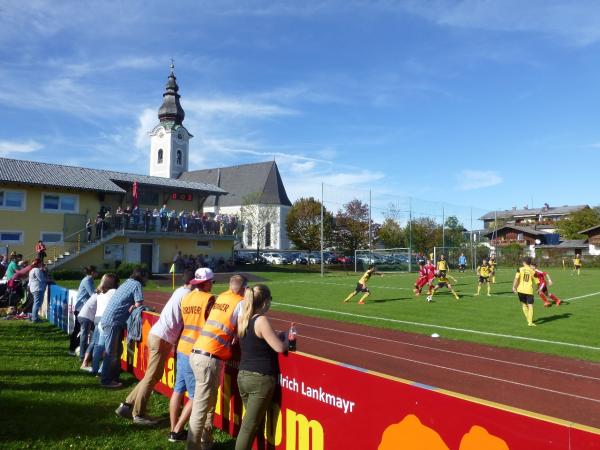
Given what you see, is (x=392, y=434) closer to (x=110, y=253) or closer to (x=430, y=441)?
(x=430, y=441)

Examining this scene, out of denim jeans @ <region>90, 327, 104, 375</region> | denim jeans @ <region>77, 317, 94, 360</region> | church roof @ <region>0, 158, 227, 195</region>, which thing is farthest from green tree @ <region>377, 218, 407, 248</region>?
denim jeans @ <region>90, 327, 104, 375</region>

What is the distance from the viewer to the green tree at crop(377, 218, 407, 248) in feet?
189

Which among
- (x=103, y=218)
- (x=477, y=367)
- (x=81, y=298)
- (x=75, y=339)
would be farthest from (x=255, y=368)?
(x=103, y=218)

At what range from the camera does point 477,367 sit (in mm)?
9508

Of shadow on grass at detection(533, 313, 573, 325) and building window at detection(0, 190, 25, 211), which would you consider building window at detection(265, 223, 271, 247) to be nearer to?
building window at detection(0, 190, 25, 211)

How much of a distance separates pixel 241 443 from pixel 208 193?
37969 millimetres

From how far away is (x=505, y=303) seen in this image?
1914 cm

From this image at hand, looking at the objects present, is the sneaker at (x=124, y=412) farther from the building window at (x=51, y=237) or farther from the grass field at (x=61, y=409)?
the building window at (x=51, y=237)

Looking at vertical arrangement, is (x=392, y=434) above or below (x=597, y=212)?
below

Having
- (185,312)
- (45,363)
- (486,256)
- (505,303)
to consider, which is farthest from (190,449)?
(486,256)

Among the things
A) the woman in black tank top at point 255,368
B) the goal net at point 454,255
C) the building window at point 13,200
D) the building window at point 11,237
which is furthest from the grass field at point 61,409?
the goal net at point 454,255

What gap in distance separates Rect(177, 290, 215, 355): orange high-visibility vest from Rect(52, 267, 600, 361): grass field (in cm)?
828

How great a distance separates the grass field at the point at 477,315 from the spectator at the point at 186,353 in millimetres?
8203

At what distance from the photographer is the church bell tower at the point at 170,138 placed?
244 feet
